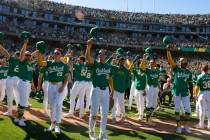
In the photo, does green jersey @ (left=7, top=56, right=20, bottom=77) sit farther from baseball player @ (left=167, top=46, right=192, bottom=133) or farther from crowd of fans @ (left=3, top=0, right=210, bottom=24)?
crowd of fans @ (left=3, top=0, right=210, bottom=24)

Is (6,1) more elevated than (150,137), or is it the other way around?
(6,1)

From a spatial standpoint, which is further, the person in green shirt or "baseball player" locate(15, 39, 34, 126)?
the person in green shirt

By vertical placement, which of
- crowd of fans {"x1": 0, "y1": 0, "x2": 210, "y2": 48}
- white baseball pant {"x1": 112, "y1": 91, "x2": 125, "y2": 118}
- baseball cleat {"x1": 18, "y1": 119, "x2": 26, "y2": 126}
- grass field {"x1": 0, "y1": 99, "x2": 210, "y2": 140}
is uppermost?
crowd of fans {"x1": 0, "y1": 0, "x2": 210, "y2": 48}

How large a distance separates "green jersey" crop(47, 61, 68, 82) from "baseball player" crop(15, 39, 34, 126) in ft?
3.21

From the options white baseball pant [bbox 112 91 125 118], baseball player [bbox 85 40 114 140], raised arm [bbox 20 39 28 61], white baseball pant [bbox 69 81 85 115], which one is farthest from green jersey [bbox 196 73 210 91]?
raised arm [bbox 20 39 28 61]

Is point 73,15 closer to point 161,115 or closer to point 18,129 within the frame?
point 161,115

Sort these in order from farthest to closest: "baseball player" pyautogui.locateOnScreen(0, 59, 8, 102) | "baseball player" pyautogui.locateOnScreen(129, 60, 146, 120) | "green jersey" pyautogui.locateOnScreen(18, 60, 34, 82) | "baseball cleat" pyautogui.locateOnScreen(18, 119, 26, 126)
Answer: "baseball player" pyautogui.locateOnScreen(0, 59, 8, 102) → "baseball player" pyautogui.locateOnScreen(129, 60, 146, 120) → "green jersey" pyautogui.locateOnScreen(18, 60, 34, 82) → "baseball cleat" pyautogui.locateOnScreen(18, 119, 26, 126)

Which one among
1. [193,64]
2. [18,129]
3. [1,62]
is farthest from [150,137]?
[193,64]

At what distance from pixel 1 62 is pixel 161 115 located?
7476 mm

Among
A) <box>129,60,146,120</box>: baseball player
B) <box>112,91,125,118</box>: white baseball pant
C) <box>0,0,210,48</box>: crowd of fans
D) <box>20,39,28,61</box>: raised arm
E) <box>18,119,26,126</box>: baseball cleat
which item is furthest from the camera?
<box>0,0,210,48</box>: crowd of fans

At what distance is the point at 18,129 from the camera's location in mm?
11203

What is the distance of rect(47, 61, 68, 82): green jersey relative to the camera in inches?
440

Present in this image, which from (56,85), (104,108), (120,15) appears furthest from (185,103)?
(120,15)

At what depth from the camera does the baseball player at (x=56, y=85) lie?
11.0 metres
